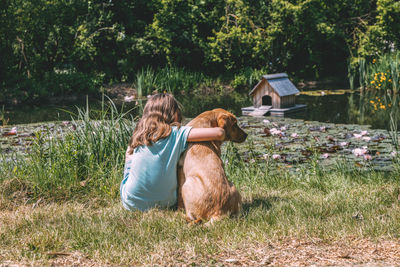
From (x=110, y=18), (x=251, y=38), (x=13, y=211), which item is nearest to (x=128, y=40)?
(x=110, y=18)

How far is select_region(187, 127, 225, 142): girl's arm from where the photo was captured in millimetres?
3631

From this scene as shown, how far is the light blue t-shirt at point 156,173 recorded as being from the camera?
3746mm

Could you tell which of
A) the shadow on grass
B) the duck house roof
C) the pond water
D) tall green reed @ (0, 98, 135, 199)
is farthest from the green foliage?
the shadow on grass

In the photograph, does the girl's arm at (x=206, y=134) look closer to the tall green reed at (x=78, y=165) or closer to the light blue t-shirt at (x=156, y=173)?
the light blue t-shirt at (x=156, y=173)

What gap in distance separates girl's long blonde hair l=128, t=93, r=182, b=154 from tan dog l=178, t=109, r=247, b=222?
0.23 meters

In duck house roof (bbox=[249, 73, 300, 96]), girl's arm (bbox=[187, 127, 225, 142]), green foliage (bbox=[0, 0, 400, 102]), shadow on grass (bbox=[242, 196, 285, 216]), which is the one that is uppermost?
green foliage (bbox=[0, 0, 400, 102])

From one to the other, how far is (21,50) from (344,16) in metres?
15.1

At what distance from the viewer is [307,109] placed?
12.4 m

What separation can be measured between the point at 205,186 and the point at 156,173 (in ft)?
1.72

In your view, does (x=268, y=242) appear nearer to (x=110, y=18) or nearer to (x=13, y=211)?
(x=13, y=211)

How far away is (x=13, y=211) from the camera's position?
4215mm

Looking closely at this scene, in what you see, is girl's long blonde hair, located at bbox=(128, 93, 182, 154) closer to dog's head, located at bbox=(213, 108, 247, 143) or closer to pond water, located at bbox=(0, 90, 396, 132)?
Result: dog's head, located at bbox=(213, 108, 247, 143)

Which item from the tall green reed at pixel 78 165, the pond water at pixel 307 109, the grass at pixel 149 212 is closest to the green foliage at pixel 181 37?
the pond water at pixel 307 109

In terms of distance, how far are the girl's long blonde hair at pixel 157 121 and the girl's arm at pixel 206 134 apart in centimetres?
20
